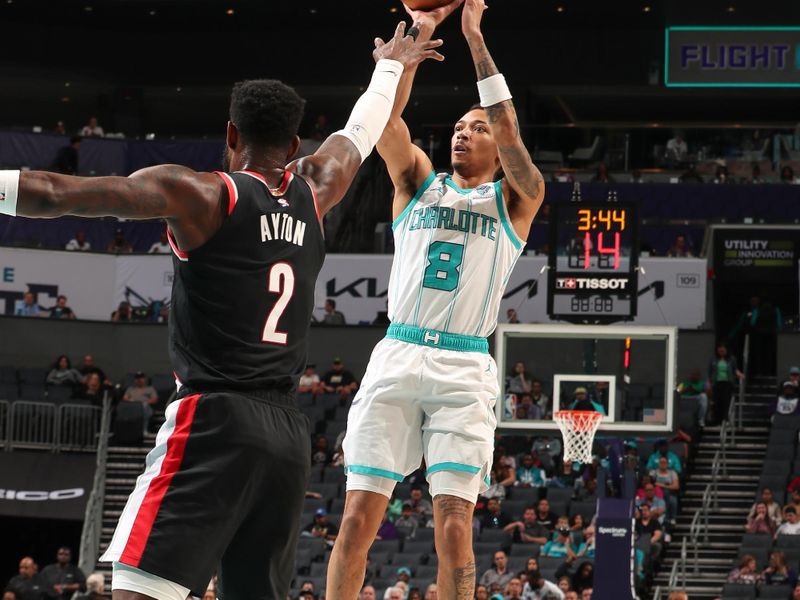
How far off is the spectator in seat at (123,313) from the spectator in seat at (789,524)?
15.3 metres

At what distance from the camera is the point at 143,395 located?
28.0 m

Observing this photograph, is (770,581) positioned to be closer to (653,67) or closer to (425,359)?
(425,359)

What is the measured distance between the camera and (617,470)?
1803 centimetres

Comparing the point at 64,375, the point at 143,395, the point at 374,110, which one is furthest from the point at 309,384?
the point at 374,110

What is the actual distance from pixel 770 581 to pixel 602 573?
3253mm

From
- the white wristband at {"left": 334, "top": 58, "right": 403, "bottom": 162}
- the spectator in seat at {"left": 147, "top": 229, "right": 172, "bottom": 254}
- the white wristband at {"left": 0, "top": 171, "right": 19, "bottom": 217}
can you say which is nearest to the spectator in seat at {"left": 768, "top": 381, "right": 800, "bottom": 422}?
the spectator in seat at {"left": 147, "top": 229, "right": 172, "bottom": 254}

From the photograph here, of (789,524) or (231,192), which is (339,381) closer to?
(789,524)

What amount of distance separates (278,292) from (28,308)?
86.5 feet

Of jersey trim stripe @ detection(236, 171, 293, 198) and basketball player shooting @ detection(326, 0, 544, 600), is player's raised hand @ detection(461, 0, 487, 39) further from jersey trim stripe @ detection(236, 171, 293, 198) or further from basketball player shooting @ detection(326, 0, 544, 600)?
jersey trim stripe @ detection(236, 171, 293, 198)

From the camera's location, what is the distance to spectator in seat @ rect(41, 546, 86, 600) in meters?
20.4

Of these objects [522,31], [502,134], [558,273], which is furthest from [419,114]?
[502,134]

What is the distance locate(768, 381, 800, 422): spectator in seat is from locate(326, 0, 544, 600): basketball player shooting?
1924 cm

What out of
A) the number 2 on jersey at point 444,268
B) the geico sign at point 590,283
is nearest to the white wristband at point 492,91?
the number 2 on jersey at point 444,268

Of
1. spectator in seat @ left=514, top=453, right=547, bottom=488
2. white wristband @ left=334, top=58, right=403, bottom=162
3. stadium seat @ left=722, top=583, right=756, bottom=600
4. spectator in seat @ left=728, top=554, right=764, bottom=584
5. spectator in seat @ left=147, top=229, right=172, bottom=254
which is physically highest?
spectator in seat @ left=147, top=229, right=172, bottom=254
